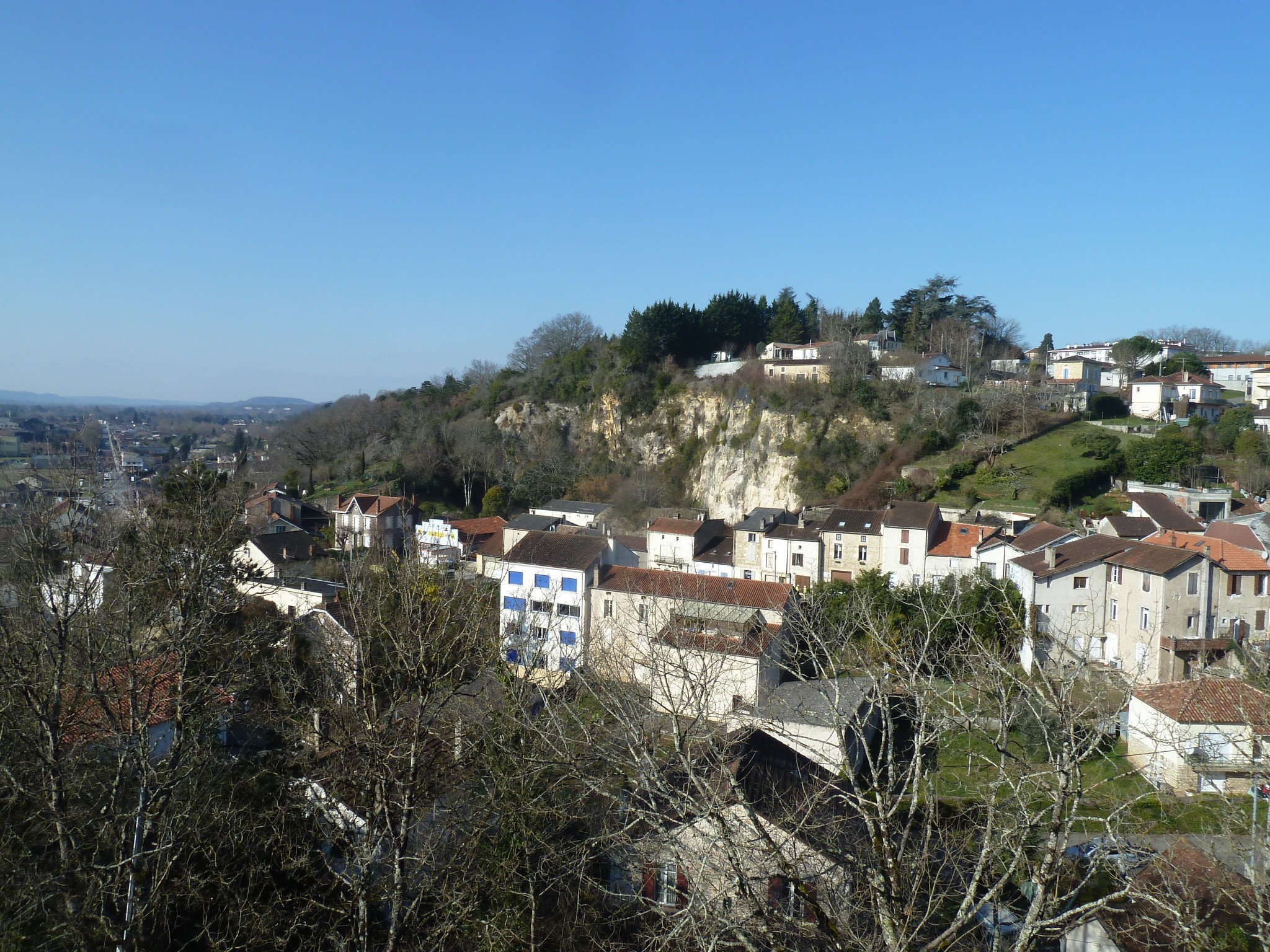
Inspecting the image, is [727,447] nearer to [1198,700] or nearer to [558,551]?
[558,551]

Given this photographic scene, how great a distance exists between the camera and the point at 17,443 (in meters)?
35.5

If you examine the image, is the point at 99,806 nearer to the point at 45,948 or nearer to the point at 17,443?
the point at 45,948

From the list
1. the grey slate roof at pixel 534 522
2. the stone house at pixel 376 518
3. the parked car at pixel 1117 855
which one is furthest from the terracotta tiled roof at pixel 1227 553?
the stone house at pixel 376 518

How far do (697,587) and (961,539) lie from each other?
11.0 metres

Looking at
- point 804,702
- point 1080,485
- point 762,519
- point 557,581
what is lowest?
point 804,702

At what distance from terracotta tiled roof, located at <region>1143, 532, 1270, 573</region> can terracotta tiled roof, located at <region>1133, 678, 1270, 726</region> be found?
17.3ft

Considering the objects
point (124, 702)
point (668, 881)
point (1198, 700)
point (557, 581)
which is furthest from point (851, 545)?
point (124, 702)

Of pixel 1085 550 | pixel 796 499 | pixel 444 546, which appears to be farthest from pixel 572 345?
pixel 1085 550

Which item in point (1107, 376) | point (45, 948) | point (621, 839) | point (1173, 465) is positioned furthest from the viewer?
point (1107, 376)

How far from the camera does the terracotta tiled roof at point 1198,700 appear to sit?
12.4 metres

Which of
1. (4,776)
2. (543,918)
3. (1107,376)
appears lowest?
(543,918)

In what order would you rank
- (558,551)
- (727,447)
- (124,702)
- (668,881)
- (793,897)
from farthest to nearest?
1. (727,447)
2. (558,551)
3. (124,702)
4. (668,881)
5. (793,897)

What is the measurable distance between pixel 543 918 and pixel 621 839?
2843 millimetres

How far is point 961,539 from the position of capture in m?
26.2
